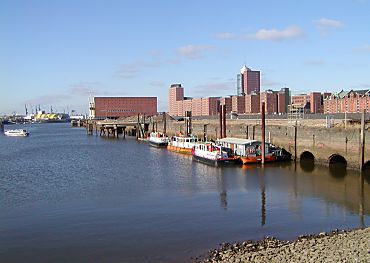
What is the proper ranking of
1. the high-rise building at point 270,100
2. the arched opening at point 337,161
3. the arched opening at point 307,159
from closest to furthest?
the arched opening at point 337,161, the arched opening at point 307,159, the high-rise building at point 270,100

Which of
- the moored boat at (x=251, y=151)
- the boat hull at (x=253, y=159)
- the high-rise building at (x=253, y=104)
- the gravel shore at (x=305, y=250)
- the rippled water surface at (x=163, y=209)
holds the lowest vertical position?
the rippled water surface at (x=163, y=209)

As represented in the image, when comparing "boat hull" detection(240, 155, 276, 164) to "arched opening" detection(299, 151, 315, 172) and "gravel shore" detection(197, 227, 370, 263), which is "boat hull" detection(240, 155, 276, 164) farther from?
"gravel shore" detection(197, 227, 370, 263)

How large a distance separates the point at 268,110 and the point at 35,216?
6631 inches

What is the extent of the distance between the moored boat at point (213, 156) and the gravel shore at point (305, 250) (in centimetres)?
2769

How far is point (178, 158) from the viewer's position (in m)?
61.3

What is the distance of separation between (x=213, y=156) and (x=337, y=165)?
43.4ft

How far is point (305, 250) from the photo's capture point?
1816cm

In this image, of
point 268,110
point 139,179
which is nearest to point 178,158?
point 139,179

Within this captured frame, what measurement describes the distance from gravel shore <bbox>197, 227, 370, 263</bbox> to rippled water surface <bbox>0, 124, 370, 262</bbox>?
1365mm

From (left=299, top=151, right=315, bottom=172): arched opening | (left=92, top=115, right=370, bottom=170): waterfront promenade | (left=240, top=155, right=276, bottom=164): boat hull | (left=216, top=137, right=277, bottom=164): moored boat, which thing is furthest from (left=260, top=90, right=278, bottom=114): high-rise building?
(left=240, top=155, right=276, bottom=164): boat hull

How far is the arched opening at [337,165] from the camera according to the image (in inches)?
1669

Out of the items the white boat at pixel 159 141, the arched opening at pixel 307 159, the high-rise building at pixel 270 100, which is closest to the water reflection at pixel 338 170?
the arched opening at pixel 307 159

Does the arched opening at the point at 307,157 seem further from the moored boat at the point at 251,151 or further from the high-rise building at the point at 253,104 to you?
the high-rise building at the point at 253,104

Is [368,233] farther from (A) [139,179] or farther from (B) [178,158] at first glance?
(B) [178,158]
